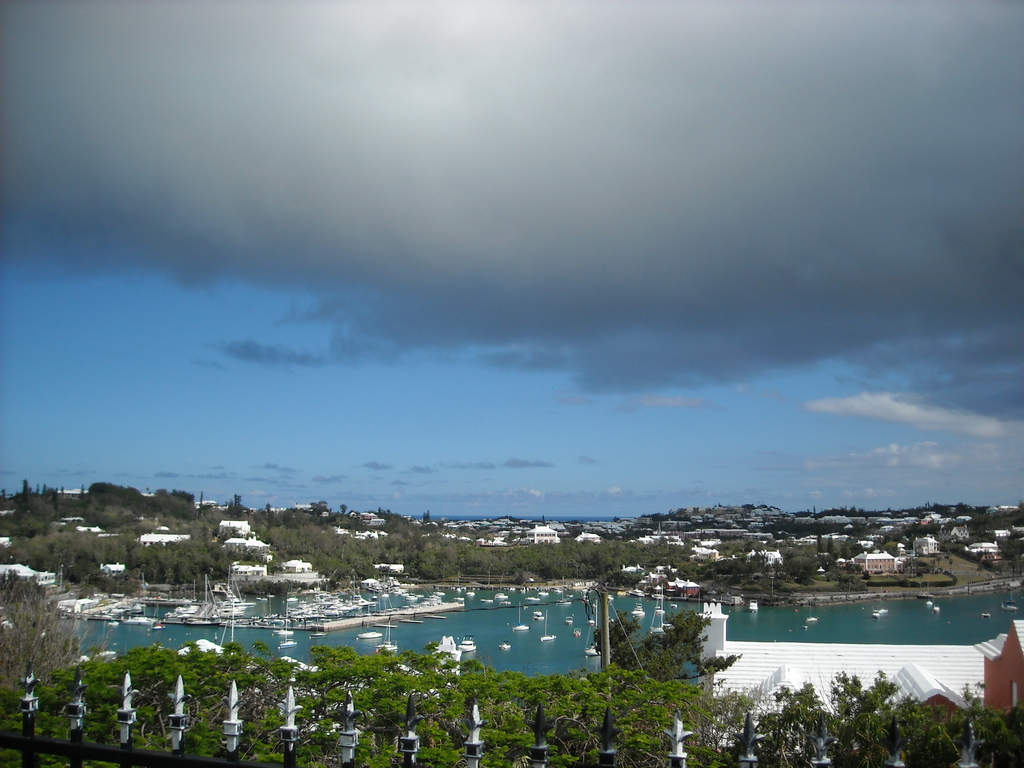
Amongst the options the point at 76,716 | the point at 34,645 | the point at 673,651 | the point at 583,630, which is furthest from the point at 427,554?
the point at 76,716

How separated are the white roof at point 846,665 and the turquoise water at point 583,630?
20835mm

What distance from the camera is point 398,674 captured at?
732 centimetres

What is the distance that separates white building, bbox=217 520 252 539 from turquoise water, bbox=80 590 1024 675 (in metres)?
19.7

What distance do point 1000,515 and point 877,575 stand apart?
907 inches

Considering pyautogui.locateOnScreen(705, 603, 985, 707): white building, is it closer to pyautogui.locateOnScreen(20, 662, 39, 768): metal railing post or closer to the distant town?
pyautogui.locateOnScreen(20, 662, 39, 768): metal railing post

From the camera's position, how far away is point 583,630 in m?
47.5

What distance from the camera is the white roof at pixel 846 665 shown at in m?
11.5

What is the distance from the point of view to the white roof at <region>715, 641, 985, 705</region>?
1152cm

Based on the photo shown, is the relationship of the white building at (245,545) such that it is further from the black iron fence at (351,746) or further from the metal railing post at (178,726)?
the black iron fence at (351,746)

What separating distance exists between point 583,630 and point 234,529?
40.9m

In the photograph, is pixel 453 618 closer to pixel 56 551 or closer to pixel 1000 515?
pixel 56 551

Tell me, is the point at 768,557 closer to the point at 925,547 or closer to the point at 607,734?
the point at 925,547

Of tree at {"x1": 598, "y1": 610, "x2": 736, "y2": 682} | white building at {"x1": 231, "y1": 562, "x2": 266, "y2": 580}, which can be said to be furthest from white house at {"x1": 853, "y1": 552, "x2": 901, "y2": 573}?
tree at {"x1": 598, "y1": 610, "x2": 736, "y2": 682}

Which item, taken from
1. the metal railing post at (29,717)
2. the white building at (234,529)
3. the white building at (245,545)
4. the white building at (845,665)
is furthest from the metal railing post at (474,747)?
the white building at (234,529)
